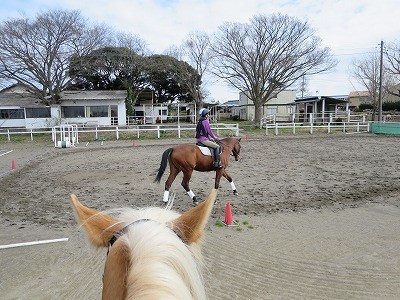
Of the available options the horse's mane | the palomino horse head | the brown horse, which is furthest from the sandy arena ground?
the horse's mane

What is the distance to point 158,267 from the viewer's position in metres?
0.89

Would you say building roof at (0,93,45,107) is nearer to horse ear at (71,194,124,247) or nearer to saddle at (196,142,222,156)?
saddle at (196,142,222,156)

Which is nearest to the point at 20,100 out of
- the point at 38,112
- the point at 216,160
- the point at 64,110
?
the point at 38,112

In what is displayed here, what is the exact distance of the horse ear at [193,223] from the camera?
120 centimetres

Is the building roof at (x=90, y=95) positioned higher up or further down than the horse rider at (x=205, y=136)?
higher up

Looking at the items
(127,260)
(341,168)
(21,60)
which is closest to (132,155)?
(341,168)

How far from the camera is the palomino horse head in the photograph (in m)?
0.85

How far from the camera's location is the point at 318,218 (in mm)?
5734

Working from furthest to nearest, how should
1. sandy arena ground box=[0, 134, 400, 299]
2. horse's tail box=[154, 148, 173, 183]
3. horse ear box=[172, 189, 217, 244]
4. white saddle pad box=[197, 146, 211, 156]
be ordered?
white saddle pad box=[197, 146, 211, 156]
horse's tail box=[154, 148, 173, 183]
sandy arena ground box=[0, 134, 400, 299]
horse ear box=[172, 189, 217, 244]

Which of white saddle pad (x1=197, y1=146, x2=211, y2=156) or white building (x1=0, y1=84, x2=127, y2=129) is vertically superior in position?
white building (x1=0, y1=84, x2=127, y2=129)

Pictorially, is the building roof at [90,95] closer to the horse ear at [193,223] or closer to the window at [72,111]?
the window at [72,111]

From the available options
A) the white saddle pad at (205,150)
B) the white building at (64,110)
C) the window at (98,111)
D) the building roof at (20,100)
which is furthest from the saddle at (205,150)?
the building roof at (20,100)

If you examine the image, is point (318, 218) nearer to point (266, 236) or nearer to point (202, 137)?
point (266, 236)

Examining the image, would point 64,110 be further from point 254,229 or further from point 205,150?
point 254,229
